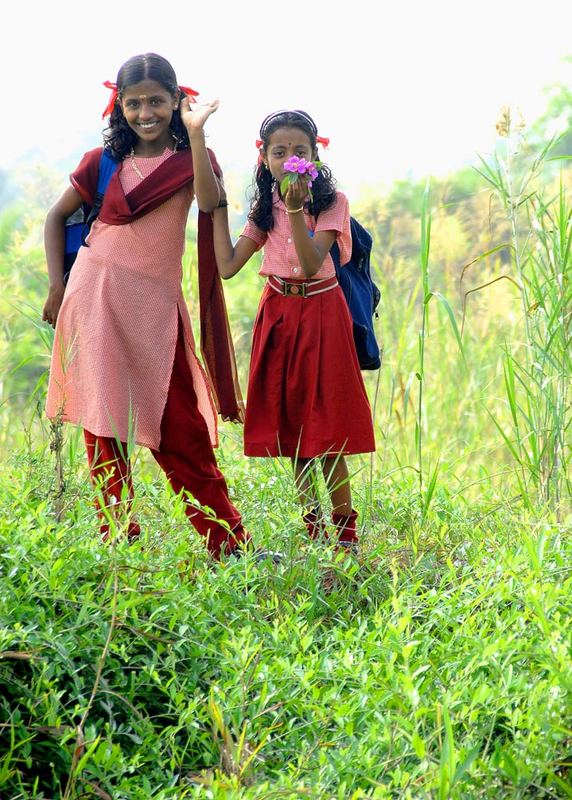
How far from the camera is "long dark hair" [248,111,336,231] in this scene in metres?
3.20

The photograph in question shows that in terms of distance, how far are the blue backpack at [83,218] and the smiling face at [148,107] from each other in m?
0.14

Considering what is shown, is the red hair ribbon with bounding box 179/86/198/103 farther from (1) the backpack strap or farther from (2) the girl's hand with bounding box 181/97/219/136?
(1) the backpack strap

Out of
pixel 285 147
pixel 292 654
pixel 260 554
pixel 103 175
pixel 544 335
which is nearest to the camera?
pixel 292 654

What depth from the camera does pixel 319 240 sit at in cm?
324

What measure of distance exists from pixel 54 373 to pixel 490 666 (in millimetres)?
1609

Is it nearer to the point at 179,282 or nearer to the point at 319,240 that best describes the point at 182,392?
the point at 179,282

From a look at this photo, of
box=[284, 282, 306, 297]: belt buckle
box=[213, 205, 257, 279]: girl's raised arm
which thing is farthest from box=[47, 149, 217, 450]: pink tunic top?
box=[284, 282, 306, 297]: belt buckle

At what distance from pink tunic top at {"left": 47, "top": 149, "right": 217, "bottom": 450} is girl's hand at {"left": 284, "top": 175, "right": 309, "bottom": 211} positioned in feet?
1.38

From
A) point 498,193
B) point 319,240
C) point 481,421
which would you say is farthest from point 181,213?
point 481,421

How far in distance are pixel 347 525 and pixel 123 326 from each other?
3.00ft

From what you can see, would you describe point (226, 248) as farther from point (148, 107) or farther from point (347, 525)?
point (347, 525)

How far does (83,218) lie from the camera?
3.36 m

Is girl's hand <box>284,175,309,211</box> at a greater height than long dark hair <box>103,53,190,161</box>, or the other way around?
long dark hair <box>103,53,190,161</box>

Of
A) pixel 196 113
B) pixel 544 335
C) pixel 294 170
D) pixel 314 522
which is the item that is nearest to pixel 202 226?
pixel 196 113
